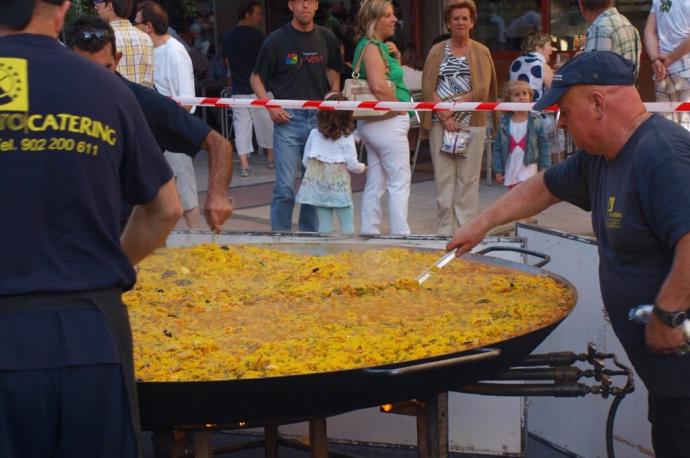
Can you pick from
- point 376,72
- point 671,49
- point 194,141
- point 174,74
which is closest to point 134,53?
point 174,74

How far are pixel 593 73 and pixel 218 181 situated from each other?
1.54 m

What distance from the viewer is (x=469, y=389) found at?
12.8ft

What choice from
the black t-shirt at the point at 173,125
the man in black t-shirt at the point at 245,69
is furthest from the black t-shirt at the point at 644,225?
the man in black t-shirt at the point at 245,69

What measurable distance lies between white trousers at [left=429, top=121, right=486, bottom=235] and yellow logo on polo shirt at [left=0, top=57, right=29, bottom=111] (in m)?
6.04

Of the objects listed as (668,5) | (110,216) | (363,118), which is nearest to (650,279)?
(110,216)

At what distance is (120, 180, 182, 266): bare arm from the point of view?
289 centimetres

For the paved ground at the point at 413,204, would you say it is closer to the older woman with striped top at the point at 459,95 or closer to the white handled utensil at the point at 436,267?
the older woman with striped top at the point at 459,95

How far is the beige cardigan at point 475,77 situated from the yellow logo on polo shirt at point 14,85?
19.9 feet

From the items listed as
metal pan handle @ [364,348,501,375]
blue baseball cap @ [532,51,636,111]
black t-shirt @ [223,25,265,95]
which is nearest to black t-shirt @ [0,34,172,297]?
metal pan handle @ [364,348,501,375]

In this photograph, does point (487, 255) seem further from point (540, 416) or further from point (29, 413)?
point (29, 413)

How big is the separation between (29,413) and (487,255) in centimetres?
281

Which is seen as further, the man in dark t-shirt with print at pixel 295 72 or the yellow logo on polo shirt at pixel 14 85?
the man in dark t-shirt with print at pixel 295 72

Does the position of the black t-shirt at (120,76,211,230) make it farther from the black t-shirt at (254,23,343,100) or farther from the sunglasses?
the black t-shirt at (254,23,343,100)

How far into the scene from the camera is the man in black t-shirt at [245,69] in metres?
12.2
